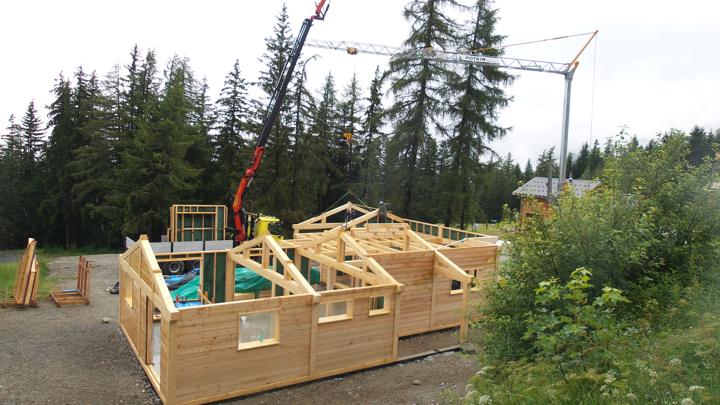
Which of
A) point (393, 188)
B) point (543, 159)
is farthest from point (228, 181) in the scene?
point (543, 159)

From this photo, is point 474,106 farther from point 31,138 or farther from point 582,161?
point 582,161

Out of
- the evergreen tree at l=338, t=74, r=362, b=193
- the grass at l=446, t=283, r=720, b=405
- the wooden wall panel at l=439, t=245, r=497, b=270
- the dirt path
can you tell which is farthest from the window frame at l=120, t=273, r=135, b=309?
A: the evergreen tree at l=338, t=74, r=362, b=193

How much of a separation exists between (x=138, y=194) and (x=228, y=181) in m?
5.42

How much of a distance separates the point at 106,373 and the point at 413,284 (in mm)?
6646

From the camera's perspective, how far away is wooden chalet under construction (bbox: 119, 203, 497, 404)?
7.40m

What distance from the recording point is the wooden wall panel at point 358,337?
8.67 m

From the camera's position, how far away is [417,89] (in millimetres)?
22562

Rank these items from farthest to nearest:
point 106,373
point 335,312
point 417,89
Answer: point 417,89
point 335,312
point 106,373

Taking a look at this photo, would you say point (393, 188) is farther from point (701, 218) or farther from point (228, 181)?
point (701, 218)

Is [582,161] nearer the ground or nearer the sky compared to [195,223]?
nearer the sky

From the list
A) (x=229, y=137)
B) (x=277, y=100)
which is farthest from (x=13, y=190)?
(x=277, y=100)

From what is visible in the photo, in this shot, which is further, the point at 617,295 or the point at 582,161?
the point at 582,161

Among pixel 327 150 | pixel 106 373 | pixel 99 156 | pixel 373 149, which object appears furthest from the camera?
pixel 327 150

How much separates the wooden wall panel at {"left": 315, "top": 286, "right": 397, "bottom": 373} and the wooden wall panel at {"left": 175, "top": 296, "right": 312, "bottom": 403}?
37 cm
